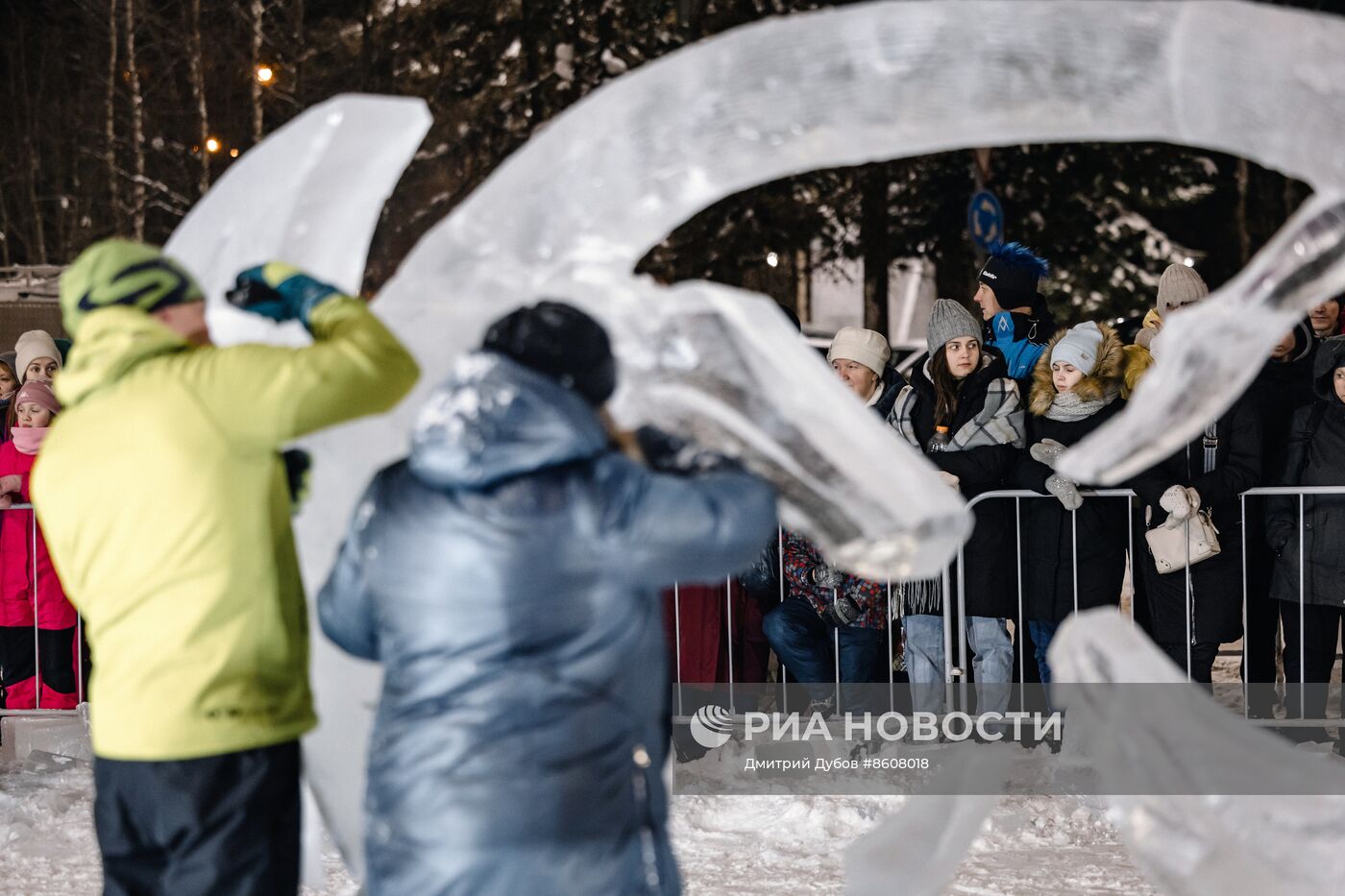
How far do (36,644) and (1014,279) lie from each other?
436 centimetres

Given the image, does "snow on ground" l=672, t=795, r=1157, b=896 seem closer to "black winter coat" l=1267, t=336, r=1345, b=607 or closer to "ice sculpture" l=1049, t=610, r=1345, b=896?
"black winter coat" l=1267, t=336, r=1345, b=607

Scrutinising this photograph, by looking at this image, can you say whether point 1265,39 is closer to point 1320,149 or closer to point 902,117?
point 1320,149

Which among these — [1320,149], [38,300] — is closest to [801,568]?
[1320,149]

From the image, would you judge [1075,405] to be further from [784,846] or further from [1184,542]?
[784,846]

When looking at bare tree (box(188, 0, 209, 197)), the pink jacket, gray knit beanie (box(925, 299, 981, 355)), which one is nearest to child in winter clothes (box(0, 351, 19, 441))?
the pink jacket

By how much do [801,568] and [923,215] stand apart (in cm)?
1108

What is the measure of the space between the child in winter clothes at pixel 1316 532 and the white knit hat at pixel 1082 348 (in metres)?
0.81

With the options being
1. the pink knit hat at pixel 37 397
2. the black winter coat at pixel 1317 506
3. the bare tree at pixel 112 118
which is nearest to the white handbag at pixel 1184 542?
the black winter coat at pixel 1317 506

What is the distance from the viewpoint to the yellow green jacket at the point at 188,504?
271 cm

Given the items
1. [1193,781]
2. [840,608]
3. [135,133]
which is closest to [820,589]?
[840,608]

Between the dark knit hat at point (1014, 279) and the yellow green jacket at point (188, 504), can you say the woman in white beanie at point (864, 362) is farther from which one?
the yellow green jacket at point (188, 504)

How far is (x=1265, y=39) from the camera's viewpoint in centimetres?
266

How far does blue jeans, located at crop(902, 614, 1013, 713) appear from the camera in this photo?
5812mm

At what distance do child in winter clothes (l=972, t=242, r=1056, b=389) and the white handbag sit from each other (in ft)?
2.69
